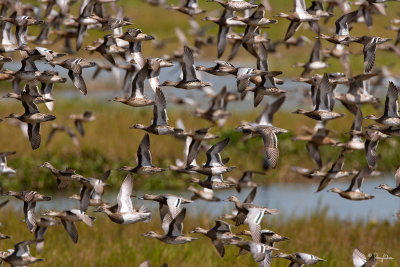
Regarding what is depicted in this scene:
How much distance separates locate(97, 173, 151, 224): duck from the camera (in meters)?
8.23

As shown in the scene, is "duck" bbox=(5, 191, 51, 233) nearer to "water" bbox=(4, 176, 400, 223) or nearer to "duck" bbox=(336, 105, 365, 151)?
"duck" bbox=(336, 105, 365, 151)

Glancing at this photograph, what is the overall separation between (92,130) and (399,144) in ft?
23.0

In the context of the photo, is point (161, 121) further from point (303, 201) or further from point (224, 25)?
point (303, 201)

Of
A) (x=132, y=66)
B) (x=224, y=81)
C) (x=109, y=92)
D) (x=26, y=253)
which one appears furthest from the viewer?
(x=224, y=81)

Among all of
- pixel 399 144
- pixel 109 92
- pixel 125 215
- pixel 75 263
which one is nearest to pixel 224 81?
pixel 109 92

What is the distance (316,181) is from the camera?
19.5 meters

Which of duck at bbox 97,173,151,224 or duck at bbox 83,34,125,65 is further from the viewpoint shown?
duck at bbox 83,34,125,65

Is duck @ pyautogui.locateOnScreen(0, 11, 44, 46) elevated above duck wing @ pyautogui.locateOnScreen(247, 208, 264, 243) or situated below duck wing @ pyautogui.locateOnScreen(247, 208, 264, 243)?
above

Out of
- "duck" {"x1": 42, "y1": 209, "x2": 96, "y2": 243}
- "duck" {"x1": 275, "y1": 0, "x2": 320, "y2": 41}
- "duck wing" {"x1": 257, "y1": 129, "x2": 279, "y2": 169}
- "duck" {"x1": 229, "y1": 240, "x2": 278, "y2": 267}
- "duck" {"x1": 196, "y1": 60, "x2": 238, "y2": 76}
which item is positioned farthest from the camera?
"duck" {"x1": 275, "y1": 0, "x2": 320, "y2": 41}

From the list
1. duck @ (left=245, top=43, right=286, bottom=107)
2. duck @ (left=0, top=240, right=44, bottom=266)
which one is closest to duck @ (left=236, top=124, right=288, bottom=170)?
duck @ (left=245, top=43, right=286, bottom=107)

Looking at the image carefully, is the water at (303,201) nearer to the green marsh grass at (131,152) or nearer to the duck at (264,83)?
the green marsh grass at (131,152)

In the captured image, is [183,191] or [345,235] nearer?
[345,235]

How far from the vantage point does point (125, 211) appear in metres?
8.41

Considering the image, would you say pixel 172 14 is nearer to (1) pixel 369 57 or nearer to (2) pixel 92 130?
(2) pixel 92 130
